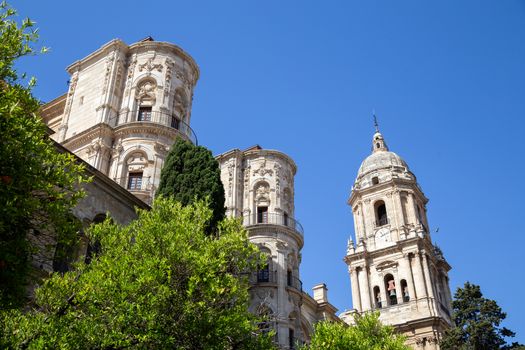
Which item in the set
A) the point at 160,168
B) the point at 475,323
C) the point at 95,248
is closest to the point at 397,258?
the point at 475,323

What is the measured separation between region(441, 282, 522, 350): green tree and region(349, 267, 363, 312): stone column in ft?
44.8

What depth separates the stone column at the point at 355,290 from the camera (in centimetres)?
4634

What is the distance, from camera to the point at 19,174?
10641mm

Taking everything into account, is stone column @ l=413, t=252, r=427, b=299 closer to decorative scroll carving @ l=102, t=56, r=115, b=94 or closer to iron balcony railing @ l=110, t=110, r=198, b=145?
iron balcony railing @ l=110, t=110, r=198, b=145

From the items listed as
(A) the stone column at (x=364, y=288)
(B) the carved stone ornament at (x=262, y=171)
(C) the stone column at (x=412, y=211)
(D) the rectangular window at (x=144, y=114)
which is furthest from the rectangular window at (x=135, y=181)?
(C) the stone column at (x=412, y=211)

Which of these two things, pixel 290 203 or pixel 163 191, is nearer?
pixel 163 191

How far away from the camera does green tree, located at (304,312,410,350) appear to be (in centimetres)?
1895

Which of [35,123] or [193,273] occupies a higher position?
[35,123]

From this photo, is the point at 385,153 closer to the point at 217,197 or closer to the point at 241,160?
the point at 241,160

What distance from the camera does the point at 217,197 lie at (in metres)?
21.7

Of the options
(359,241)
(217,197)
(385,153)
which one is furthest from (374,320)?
(385,153)

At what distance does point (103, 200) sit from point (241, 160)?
15.4 meters

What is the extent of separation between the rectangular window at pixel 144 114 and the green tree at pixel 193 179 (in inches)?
310

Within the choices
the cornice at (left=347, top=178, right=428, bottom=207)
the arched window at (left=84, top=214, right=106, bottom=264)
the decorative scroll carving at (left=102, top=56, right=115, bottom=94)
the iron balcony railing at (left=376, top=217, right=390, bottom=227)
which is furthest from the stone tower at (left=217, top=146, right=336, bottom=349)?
the cornice at (left=347, top=178, right=428, bottom=207)
